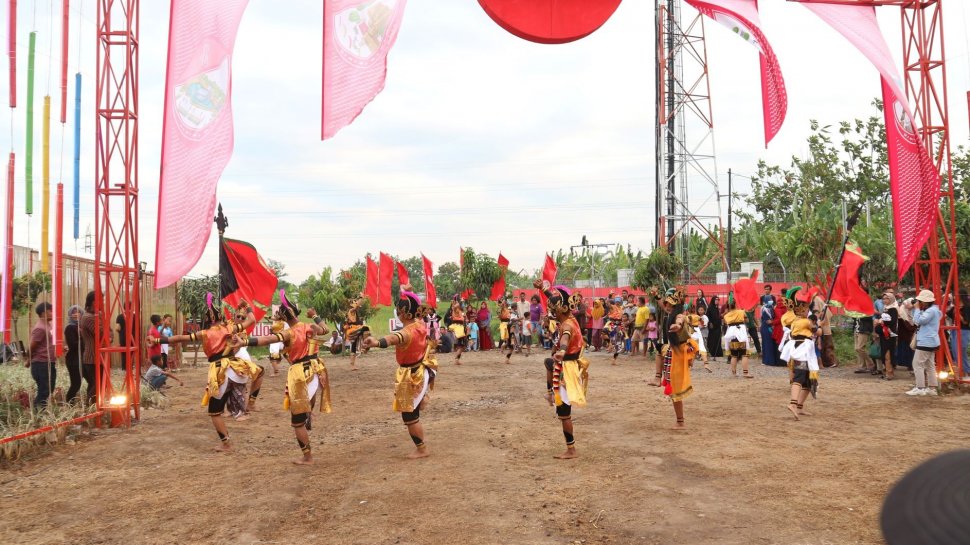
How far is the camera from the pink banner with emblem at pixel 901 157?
1222 centimetres

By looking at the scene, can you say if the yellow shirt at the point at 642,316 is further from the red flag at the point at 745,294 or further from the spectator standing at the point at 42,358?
the spectator standing at the point at 42,358

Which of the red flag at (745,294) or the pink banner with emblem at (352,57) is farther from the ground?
the pink banner with emblem at (352,57)

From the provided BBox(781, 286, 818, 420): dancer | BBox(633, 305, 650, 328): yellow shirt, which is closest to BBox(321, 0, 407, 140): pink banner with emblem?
BBox(781, 286, 818, 420): dancer

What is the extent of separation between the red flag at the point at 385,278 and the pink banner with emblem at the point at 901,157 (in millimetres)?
16603

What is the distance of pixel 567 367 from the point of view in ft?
27.0

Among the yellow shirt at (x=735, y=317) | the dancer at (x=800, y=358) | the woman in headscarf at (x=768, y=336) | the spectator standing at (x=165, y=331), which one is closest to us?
the dancer at (x=800, y=358)

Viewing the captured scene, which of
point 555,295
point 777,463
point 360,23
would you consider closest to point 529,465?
point 555,295

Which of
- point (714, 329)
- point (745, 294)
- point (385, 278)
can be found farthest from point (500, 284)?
point (745, 294)

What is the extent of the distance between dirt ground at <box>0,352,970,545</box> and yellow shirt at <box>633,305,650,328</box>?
24.5 feet

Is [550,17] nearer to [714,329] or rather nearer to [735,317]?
[735,317]

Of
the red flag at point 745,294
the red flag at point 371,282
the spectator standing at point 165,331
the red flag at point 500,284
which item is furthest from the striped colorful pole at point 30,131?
the red flag at point 500,284

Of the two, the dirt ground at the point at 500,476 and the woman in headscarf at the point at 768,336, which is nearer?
the dirt ground at the point at 500,476

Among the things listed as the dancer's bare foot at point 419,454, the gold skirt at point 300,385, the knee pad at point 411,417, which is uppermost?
the gold skirt at point 300,385

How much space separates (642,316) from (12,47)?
16.0 m
